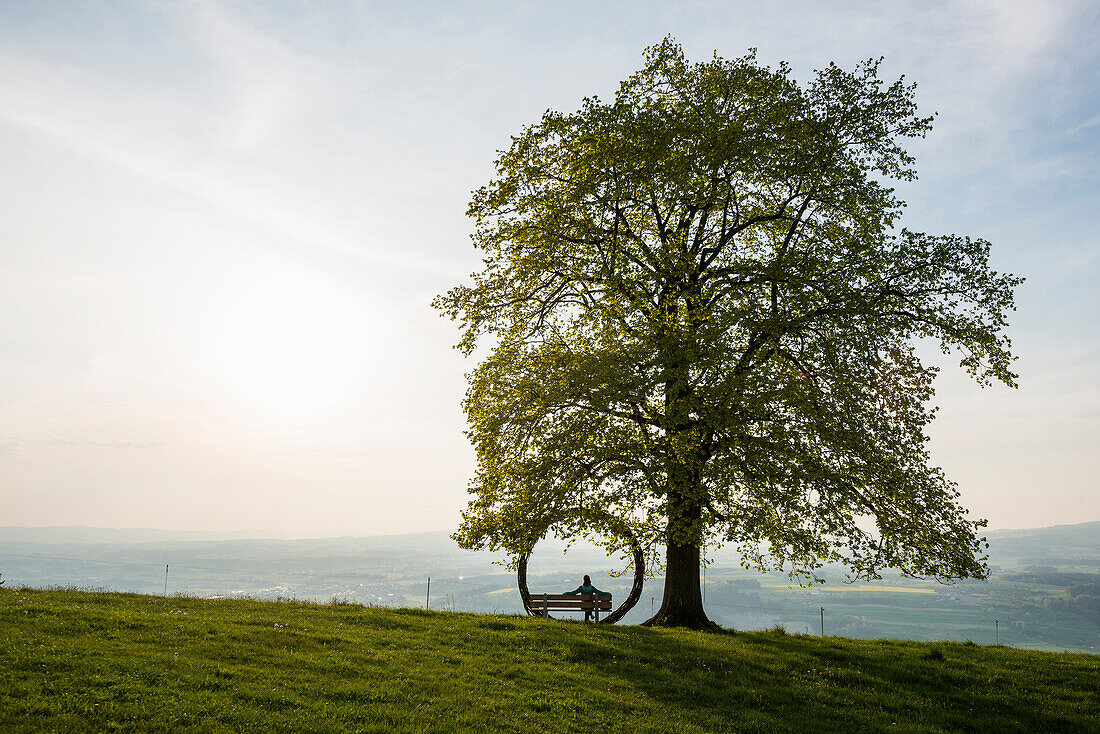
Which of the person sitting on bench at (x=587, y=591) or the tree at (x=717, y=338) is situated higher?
the tree at (x=717, y=338)

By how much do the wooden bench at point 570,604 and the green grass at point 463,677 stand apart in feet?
11.7

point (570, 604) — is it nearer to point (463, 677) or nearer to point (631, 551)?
point (631, 551)

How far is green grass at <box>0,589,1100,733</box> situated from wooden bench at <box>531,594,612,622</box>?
358 cm

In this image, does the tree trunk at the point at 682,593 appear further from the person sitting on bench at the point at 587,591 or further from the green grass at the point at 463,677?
the green grass at the point at 463,677

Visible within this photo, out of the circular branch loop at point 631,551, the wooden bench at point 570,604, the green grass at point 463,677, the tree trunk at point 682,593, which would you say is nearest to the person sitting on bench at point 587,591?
the wooden bench at point 570,604

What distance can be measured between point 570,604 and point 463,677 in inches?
382

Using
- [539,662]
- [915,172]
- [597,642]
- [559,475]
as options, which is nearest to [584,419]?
[559,475]

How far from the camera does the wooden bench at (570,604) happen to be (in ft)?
74.2

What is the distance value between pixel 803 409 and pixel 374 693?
495 inches

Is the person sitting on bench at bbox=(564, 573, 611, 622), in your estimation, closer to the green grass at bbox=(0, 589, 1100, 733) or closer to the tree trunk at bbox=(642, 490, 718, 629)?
the tree trunk at bbox=(642, 490, 718, 629)

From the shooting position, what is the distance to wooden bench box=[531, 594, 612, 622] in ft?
74.2

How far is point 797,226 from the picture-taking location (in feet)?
75.1

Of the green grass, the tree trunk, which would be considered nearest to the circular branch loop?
the tree trunk

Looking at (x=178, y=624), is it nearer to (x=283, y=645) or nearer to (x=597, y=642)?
(x=283, y=645)
